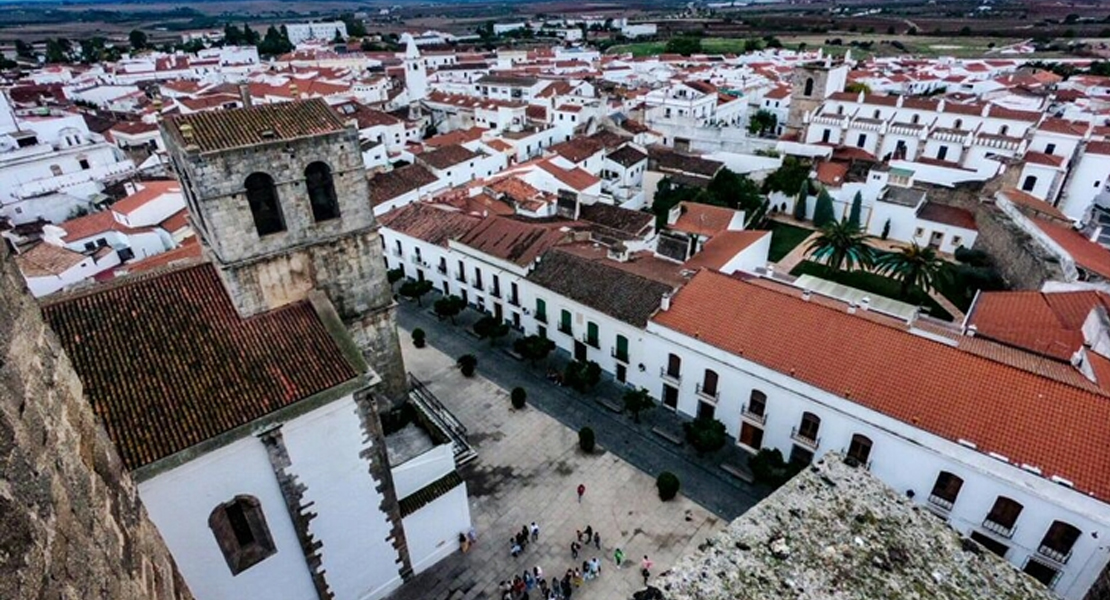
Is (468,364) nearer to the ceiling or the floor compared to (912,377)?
nearer to the floor

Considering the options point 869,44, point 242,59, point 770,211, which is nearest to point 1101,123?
point 770,211

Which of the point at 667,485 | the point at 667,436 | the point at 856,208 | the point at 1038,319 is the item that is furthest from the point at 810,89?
the point at 667,485

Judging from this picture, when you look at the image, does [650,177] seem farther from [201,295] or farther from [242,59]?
[242,59]

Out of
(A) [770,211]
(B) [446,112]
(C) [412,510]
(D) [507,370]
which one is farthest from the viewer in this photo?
(B) [446,112]

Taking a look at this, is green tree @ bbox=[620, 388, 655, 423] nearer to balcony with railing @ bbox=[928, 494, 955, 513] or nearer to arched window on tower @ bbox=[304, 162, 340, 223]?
balcony with railing @ bbox=[928, 494, 955, 513]

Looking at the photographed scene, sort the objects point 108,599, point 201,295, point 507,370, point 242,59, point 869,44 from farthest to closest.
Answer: point 869,44
point 242,59
point 507,370
point 201,295
point 108,599

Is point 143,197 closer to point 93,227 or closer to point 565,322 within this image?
point 93,227
